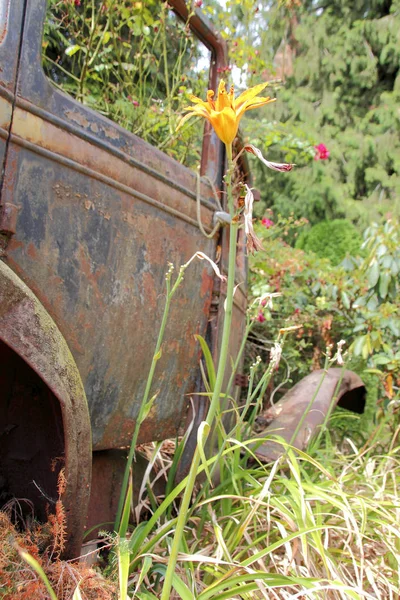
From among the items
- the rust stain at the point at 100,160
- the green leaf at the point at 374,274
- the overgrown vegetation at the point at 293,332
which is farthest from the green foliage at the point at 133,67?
the green leaf at the point at 374,274

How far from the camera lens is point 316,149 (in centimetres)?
502

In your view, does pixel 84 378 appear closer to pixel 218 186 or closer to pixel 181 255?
pixel 181 255

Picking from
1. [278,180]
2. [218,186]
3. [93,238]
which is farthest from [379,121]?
[93,238]

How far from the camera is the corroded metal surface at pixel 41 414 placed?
3.35 feet

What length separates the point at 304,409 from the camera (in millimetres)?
2879

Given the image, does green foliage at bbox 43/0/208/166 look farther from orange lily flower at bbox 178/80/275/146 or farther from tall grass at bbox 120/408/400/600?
tall grass at bbox 120/408/400/600

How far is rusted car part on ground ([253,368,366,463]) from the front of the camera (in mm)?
2357

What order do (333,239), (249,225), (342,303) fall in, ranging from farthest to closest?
1. (333,239)
2. (342,303)
3. (249,225)

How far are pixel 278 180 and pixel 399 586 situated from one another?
1230 centimetres

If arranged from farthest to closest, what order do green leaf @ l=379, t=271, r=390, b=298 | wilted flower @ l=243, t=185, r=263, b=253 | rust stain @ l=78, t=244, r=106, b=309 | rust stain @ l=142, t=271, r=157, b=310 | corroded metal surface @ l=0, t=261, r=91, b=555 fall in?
1. green leaf @ l=379, t=271, r=390, b=298
2. rust stain @ l=142, t=271, r=157, b=310
3. rust stain @ l=78, t=244, r=106, b=309
4. corroded metal surface @ l=0, t=261, r=91, b=555
5. wilted flower @ l=243, t=185, r=263, b=253

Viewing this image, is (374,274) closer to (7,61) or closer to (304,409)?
(304,409)

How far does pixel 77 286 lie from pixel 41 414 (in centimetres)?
31

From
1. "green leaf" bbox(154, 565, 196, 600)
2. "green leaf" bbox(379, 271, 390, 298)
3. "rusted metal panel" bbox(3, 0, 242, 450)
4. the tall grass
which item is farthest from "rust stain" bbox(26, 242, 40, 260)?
"green leaf" bbox(379, 271, 390, 298)

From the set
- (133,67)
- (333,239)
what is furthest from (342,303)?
(333,239)
